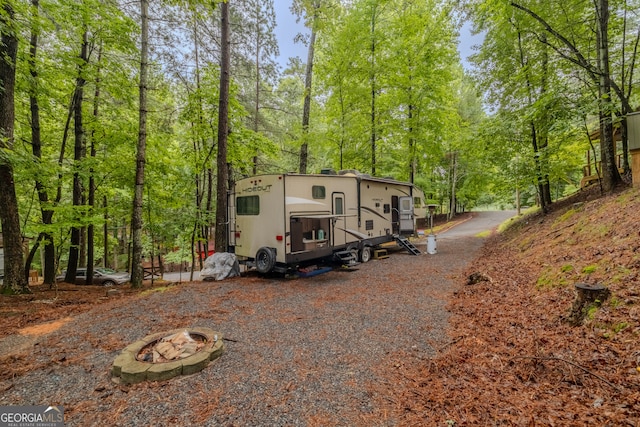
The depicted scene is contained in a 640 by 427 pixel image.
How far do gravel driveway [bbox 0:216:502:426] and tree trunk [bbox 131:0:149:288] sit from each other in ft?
8.54

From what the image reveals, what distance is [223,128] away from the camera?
8625 mm

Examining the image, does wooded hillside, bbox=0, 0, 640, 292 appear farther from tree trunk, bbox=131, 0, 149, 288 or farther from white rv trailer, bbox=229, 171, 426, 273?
white rv trailer, bbox=229, 171, 426, 273

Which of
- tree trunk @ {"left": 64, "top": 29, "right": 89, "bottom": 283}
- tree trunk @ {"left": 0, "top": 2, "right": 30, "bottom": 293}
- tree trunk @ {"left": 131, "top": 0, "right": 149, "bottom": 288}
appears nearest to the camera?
tree trunk @ {"left": 0, "top": 2, "right": 30, "bottom": 293}

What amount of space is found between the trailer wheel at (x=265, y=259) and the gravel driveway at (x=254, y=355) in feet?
3.11

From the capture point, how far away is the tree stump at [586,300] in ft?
11.1

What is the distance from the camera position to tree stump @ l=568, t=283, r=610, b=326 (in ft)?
11.1

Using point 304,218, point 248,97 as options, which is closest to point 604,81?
point 304,218

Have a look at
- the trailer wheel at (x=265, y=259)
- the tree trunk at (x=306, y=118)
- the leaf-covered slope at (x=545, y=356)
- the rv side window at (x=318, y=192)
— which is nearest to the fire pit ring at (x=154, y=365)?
the leaf-covered slope at (x=545, y=356)

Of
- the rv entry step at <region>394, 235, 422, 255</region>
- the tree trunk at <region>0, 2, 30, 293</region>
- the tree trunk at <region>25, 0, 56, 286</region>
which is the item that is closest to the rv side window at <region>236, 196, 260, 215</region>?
the tree trunk at <region>25, 0, 56, 286</region>

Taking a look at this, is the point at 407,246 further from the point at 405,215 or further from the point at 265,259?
the point at 265,259

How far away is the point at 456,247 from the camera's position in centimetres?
1227

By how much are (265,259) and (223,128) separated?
14.1 ft

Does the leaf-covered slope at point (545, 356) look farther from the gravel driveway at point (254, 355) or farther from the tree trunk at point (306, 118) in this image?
the tree trunk at point (306, 118)

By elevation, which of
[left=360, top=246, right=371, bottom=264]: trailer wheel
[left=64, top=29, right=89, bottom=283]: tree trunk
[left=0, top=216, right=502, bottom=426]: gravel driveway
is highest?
[left=64, top=29, right=89, bottom=283]: tree trunk
